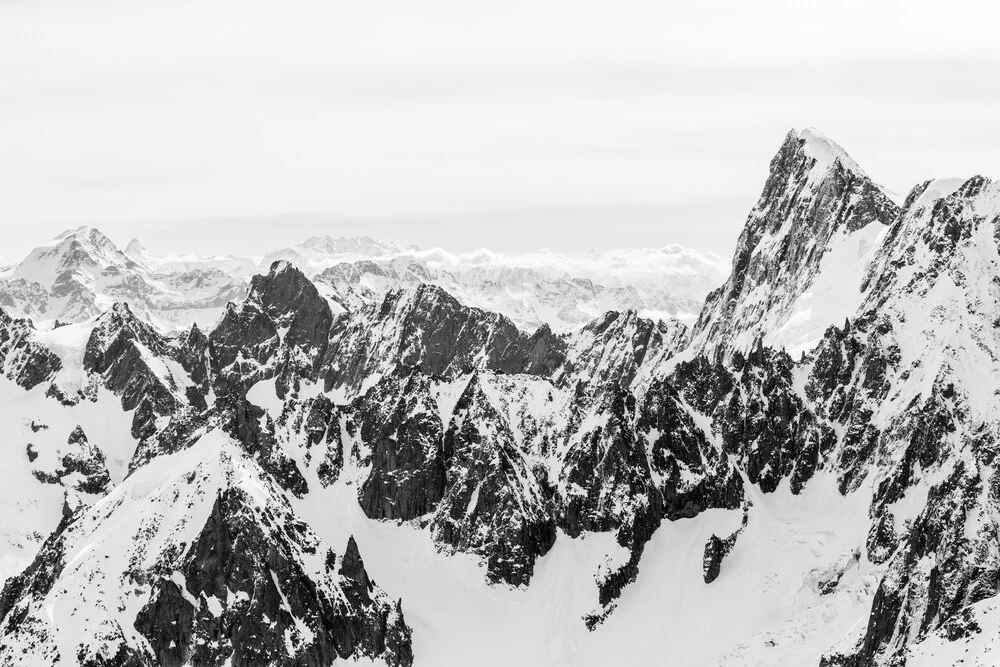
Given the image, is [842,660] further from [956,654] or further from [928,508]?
[956,654]

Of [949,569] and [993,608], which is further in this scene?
[949,569]

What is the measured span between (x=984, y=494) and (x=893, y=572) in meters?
17.1

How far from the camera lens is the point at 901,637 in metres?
175

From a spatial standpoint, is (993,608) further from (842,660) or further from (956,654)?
(842,660)

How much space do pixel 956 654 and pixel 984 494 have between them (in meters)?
34.4

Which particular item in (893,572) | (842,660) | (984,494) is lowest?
(842,660)

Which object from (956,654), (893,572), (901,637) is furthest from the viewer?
(893,572)

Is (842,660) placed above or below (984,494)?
below

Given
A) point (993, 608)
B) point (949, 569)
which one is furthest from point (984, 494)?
point (993, 608)

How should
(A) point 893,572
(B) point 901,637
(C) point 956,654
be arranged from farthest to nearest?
1. (A) point 893,572
2. (B) point 901,637
3. (C) point 956,654

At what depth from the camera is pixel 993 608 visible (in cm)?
15350

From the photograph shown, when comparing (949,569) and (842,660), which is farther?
(842,660)

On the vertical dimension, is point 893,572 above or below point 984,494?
below

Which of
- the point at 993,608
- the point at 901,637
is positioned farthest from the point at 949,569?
the point at 993,608
